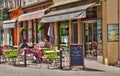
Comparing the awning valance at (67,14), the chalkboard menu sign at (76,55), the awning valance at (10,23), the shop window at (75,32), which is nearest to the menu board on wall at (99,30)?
the awning valance at (67,14)

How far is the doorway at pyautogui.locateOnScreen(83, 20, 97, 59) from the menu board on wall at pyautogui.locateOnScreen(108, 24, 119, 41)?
8.37ft

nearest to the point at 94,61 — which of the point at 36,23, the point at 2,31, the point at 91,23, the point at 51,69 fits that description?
the point at 91,23

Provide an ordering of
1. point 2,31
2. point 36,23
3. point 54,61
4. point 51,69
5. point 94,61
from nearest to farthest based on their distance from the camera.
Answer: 1. point 51,69
2. point 54,61
3. point 94,61
4. point 36,23
5. point 2,31

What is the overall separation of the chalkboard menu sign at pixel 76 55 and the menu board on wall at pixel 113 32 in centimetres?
266

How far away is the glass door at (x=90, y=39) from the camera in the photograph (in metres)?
22.1

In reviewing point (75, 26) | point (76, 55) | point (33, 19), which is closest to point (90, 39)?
point (75, 26)

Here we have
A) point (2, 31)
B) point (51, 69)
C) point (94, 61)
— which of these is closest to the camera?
point (51, 69)

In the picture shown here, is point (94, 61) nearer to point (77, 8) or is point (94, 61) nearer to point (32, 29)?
point (77, 8)

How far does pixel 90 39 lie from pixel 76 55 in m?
5.41

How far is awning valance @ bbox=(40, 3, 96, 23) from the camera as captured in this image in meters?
21.5

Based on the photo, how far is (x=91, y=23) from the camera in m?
22.7

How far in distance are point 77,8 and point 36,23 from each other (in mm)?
9620

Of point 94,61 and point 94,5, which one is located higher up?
point 94,5

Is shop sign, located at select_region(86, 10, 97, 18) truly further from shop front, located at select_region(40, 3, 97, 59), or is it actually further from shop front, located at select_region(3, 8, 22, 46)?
shop front, located at select_region(3, 8, 22, 46)
